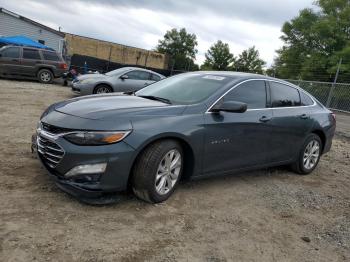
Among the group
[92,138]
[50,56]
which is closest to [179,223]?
[92,138]

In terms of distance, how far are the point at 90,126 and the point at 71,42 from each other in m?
45.2

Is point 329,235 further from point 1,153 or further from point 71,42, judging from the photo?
point 71,42

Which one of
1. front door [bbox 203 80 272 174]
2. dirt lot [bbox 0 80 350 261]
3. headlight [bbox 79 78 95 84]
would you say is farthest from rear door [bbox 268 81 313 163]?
headlight [bbox 79 78 95 84]

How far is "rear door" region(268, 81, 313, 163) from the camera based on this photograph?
18.5ft

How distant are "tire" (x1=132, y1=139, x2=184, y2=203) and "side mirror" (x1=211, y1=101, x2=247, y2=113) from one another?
0.74m

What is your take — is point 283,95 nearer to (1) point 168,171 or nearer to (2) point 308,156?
(2) point 308,156

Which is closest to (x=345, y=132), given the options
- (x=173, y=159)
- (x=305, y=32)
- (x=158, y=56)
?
(x=173, y=159)

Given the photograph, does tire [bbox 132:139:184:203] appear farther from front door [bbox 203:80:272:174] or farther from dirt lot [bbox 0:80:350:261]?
front door [bbox 203:80:272:174]

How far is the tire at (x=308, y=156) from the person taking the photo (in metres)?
6.32

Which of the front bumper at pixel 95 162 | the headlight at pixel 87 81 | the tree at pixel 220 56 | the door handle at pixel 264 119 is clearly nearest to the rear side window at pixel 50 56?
the headlight at pixel 87 81

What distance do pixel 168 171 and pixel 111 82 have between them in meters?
9.64

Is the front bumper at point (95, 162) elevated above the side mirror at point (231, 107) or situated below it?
below

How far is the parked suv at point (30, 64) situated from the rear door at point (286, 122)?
578 inches

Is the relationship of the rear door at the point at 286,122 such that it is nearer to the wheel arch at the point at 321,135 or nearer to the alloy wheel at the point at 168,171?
the wheel arch at the point at 321,135
